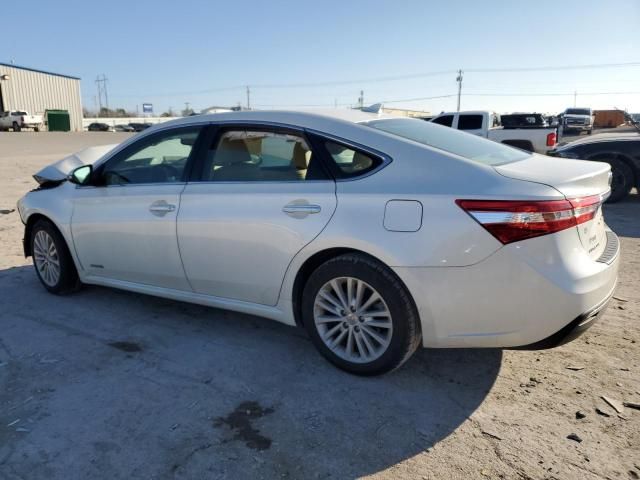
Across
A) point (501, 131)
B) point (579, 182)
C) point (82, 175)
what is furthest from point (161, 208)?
point (501, 131)

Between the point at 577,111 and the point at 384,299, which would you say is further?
the point at 577,111

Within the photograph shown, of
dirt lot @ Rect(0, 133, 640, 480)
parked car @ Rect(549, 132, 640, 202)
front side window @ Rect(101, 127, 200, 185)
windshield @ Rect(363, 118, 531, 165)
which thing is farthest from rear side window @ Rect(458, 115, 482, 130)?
front side window @ Rect(101, 127, 200, 185)

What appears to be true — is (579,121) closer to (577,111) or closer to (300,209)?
(577,111)

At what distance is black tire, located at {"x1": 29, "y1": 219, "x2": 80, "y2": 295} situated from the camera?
4.75 m

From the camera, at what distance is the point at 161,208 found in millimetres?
3891

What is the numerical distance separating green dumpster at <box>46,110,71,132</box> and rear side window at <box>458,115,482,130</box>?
2174 inches

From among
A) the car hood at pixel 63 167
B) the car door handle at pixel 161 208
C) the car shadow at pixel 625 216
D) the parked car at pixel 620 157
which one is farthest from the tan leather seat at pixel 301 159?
the parked car at pixel 620 157

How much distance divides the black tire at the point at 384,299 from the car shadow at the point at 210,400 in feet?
0.47

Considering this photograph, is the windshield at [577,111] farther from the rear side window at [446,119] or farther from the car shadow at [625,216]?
the car shadow at [625,216]

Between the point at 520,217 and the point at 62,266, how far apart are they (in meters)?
3.97

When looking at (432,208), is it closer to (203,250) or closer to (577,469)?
(577,469)

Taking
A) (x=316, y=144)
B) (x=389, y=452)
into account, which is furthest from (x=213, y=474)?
(x=316, y=144)

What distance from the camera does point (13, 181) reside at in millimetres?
12703

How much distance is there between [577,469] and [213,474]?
1.67m
